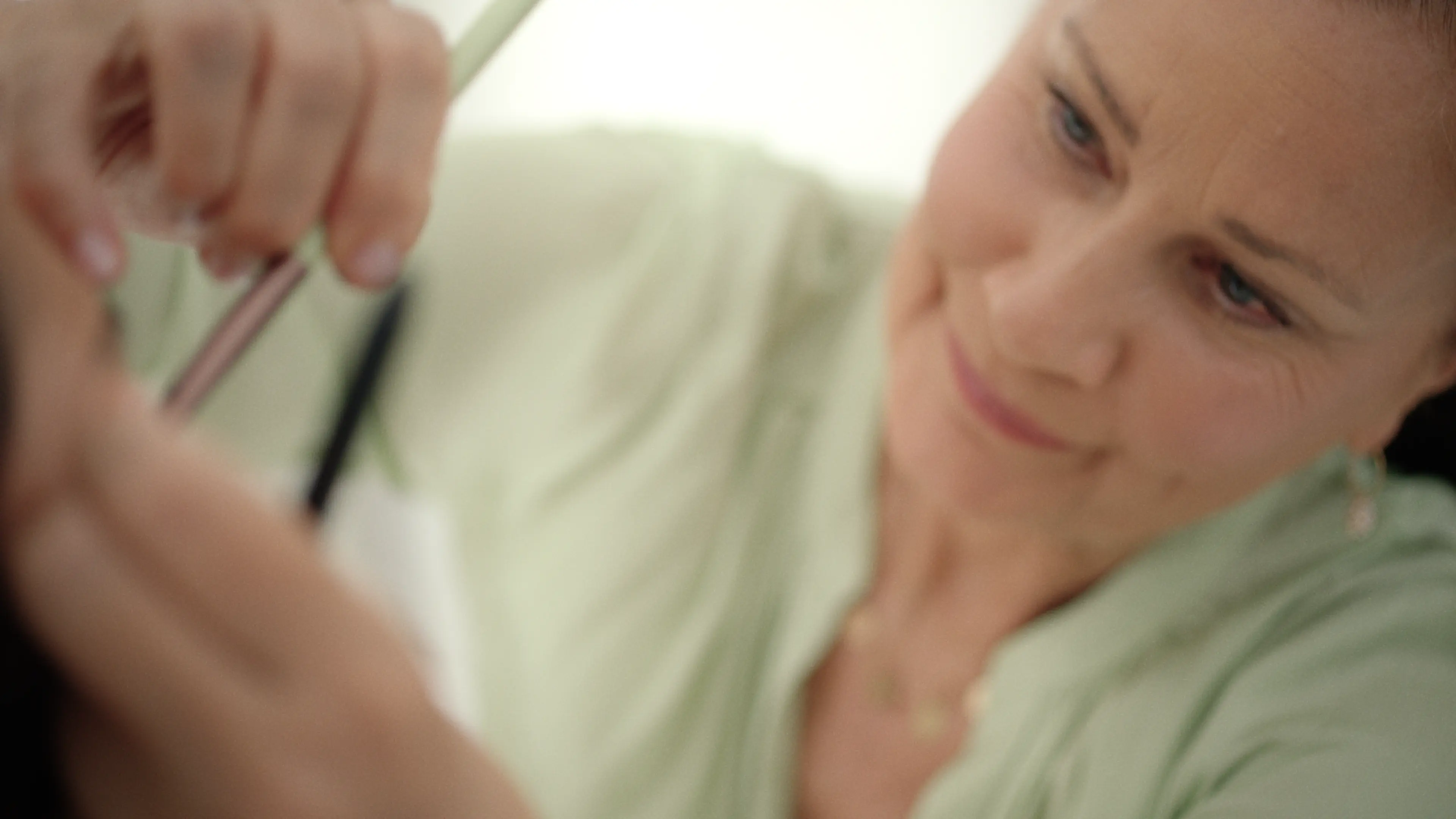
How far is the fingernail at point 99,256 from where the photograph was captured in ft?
0.53

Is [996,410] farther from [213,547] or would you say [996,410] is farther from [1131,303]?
[213,547]

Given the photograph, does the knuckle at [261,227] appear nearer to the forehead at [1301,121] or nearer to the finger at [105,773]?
the finger at [105,773]

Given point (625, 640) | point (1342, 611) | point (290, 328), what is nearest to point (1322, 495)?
point (1342, 611)

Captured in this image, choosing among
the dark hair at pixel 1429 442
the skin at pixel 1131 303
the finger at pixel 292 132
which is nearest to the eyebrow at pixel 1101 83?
the skin at pixel 1131 303

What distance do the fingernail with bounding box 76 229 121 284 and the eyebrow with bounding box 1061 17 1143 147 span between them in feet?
0.83

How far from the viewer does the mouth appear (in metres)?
0.39

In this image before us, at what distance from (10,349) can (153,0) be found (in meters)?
0.14

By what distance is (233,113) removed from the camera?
22cm

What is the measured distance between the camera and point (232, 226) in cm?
22

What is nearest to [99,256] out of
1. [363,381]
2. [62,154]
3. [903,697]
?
[62,154]

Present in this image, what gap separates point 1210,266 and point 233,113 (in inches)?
10.6

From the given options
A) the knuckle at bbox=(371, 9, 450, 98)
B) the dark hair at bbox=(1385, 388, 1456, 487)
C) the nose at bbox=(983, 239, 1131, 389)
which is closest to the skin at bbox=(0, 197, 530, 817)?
the knuckle at bbox=(371, 9, 450, 98)

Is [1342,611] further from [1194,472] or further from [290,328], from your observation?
[290,328]

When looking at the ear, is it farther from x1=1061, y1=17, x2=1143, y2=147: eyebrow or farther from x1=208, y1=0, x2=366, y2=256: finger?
x1=208, y1=0, x2=366, y2=256: finger
